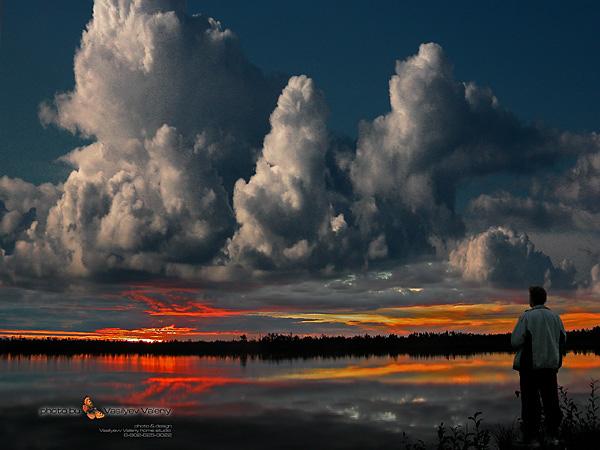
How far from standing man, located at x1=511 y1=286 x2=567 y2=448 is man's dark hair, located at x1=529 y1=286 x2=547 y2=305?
0.17 meters

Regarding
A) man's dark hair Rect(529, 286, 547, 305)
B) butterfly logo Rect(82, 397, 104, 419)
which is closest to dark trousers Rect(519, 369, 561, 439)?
man's dark hair Rect(529, 286, 547, 305)

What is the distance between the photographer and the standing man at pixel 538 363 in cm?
1467

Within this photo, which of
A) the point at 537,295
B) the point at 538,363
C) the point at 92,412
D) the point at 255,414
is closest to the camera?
the point at 538,363

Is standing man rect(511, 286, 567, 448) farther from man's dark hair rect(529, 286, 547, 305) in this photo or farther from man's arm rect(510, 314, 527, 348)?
man's dark hair rect(529, 286, 547, 305)

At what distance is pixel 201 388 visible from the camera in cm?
5331

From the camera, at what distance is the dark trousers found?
1468cm

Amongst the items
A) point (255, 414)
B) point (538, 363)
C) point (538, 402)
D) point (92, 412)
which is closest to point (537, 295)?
point (538, 363)

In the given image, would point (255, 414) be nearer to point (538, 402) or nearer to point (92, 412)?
point (92, 412)

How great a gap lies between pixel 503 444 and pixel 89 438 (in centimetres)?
1932

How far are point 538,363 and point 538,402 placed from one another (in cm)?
109

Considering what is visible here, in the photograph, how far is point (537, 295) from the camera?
15.3 m

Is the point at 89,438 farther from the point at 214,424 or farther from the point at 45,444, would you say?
the point at 214,424

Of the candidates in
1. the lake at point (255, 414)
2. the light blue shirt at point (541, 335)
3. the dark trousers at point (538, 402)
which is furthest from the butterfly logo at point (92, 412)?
the light blue shirt at point (541, 335)

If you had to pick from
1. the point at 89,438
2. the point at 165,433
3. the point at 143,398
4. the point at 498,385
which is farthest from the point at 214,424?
the point at 498,385
